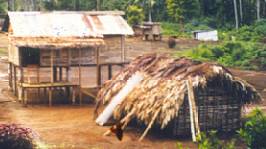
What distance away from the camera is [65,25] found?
80.2ft

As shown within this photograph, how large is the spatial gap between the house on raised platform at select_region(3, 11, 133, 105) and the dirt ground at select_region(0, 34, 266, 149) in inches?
27.9

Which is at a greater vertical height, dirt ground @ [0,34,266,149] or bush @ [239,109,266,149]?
bush @ [239,109,266,149]

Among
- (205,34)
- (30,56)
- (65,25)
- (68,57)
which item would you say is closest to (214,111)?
(68,57)

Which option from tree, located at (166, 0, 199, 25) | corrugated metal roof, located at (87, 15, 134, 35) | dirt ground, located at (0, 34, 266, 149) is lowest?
dirt ground, located at (0, 34, 266, 149)

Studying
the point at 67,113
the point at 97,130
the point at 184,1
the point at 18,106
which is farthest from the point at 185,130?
the point at 184,1

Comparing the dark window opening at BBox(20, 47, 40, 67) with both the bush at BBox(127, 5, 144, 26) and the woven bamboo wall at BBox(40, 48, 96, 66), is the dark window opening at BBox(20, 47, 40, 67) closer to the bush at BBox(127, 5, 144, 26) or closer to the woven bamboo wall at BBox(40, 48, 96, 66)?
the woven bamboo wall at BBox(40, 48, 96, 66)

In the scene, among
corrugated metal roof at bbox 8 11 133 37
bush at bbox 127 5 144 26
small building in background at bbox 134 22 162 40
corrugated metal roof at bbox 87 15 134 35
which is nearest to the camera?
corrugated metal roof at bbox 8 11 133 37

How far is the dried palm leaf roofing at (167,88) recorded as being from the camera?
57.1ft

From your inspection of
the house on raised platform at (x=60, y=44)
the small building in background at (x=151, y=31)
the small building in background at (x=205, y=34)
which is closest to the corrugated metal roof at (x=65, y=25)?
the house on raised platform at (x=60, y=44)

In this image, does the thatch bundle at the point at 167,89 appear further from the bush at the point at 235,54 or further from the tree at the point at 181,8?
the tree at the point at 181,8

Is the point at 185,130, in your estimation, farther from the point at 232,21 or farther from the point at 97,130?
the point at 232,21

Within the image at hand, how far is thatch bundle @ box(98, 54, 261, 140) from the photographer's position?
17.4 metres

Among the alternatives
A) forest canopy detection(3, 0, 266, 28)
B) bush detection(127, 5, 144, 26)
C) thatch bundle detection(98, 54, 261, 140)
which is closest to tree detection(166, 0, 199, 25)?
forest canopy detection(3, 0, 266, 28)

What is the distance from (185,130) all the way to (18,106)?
25.1ft
